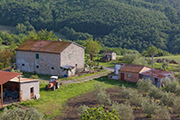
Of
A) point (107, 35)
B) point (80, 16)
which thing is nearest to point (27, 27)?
point (80, 16)

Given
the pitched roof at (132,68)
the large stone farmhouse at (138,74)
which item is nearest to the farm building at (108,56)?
the large stone farmhouse at (138,74)

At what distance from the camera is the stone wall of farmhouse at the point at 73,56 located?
38991 mm

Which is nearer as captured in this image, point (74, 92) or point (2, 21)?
point (74, 92)

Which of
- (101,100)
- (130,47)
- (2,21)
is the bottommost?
(101,100)

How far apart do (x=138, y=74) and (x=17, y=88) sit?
67.3ft

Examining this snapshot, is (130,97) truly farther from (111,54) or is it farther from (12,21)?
(12,21)

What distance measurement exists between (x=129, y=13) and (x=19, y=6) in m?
78.2

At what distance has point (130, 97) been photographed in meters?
26.2

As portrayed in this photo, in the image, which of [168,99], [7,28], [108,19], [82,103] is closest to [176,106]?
[168,99]

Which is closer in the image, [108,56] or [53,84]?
[53,84]

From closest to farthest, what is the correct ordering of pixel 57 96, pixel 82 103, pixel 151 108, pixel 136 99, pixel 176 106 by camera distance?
pixel 151 108 → pixel 176 106 → pixel 136 99 → pixel 82 103 → pixel 57 96

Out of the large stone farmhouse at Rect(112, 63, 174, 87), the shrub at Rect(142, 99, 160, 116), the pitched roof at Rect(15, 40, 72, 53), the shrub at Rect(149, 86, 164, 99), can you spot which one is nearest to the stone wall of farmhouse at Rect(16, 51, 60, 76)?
the pitched roof at Rect(15, 40, 72, 53)

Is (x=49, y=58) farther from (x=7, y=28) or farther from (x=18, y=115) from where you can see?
(x=7, y=28)

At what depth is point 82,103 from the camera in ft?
82.9
